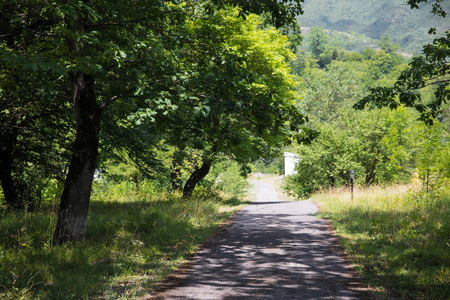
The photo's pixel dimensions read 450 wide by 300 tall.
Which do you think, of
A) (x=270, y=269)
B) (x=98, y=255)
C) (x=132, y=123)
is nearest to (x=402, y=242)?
(x=270, y=269)

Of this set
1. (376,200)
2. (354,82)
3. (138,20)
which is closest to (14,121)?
(138,20)

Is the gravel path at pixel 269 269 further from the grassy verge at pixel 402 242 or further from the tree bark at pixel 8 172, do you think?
the tree bark at pixel 8 172

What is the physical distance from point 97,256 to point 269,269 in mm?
3429

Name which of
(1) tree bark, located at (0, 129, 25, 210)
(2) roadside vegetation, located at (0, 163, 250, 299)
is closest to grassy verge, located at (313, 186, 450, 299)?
(2) roadside vegetation, located at (0, 163, 250, 299)

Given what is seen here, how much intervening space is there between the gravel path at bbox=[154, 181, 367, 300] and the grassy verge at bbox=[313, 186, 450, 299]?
0.49 m

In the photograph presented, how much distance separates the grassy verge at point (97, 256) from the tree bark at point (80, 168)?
0.35 m

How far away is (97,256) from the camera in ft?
23.4

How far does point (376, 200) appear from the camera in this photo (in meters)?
14.5

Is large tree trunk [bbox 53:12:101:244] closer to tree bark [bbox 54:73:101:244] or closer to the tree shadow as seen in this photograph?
tree bark [bbox 54:73:101:244]

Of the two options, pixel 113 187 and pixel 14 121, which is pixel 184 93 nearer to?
pixel 14 121

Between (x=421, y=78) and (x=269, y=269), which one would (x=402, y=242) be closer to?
(x=269, y=269)

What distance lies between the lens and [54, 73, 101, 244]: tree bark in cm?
759

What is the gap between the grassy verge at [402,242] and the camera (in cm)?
582

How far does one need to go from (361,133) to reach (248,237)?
17.9 meters
